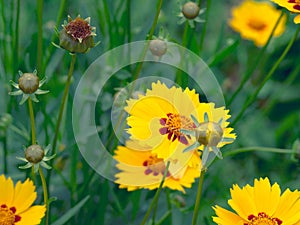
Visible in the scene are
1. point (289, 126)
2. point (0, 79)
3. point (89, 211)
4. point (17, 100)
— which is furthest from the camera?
point (289, 126)

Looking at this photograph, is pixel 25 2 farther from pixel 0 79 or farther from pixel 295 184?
pixel 295 184

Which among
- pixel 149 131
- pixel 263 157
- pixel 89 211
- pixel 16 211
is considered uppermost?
pixel 149 131

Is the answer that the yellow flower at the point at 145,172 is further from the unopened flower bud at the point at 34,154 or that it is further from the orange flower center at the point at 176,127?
the unopened flower bud at the point at 34,154

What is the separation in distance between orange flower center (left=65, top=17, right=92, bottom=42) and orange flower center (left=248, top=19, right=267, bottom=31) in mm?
1138

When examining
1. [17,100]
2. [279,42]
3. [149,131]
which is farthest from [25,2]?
[149,131]

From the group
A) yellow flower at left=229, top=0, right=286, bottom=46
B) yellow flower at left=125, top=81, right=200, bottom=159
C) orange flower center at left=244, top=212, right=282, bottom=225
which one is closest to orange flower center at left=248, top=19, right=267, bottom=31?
yellow flower at left=229, top=0, right=286, bottom=46

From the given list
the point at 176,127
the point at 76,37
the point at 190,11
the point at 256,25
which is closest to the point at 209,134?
the point at 176,127

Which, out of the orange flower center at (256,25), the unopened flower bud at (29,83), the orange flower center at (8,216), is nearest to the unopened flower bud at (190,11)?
the unopened flower bud at (29,83)

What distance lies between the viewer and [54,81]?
1515mm

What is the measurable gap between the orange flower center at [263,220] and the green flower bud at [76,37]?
1.22ft

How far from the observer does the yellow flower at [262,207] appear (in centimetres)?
104

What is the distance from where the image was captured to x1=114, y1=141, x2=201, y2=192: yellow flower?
1.24 m

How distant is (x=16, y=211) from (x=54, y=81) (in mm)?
456

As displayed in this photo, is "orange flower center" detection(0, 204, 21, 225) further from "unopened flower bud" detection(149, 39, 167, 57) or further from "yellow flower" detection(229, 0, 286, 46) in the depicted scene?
"yellow flower" detection(229, 0, 286, 46)
